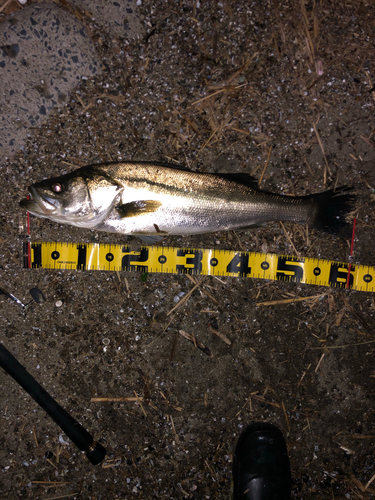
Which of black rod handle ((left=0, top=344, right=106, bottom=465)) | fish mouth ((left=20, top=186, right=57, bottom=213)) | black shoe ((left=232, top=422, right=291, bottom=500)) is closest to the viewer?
fish mouth ((left=20, top=186, right=57, bottom=213))

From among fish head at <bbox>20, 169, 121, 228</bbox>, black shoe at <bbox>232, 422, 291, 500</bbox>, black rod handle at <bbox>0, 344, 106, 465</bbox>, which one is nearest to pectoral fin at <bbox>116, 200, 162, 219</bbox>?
fish head at <bbox>20, 169, 121, 228</bbox>

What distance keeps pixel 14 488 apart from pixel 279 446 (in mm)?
3216

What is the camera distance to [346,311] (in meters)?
3.55

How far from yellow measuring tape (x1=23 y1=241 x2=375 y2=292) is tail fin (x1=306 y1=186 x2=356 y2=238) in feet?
1.53

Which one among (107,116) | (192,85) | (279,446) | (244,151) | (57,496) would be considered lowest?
(57,496)

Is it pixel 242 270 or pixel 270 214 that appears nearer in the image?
pixel 270 214

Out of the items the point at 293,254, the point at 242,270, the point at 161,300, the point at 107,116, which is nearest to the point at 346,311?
the point at 293,254

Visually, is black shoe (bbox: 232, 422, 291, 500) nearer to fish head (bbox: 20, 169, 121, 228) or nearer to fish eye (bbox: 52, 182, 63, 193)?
fish head (bbox: 20, 169, 121, 228)

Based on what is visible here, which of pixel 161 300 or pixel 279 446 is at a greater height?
pixel 161 300

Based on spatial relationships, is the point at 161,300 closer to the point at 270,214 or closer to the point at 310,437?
the point at 270,214

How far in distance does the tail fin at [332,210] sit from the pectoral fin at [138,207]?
1.79m

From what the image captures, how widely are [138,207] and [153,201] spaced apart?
0.56 ft

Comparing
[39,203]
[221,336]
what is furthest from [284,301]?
[39,203]

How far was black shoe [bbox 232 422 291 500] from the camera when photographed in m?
3.24
